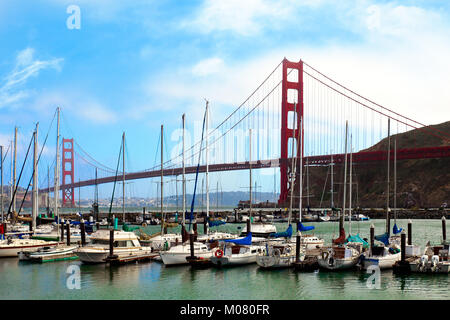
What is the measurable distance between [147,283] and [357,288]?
35.7 feet

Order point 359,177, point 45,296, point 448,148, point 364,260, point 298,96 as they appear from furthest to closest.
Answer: point 359,177, point 298,96, point 448,148, point 364,260, point 45,296

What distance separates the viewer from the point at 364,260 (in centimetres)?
2944

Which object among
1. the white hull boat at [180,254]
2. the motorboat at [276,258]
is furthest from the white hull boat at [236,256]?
the motorboat at [276,258]

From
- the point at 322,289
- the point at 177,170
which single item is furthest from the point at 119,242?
the point at 177,170

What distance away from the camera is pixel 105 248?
3322 centimetres

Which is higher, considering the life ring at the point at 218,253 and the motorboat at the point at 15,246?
the life ring at the point at 218,253

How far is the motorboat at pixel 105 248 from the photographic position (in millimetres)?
32562

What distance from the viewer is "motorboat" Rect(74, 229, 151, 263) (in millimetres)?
32562

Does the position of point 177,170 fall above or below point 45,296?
above

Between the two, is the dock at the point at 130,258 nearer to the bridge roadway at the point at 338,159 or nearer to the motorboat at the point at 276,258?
the motorboat at the point at 276,258

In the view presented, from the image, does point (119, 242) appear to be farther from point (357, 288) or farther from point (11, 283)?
point (357, 288)

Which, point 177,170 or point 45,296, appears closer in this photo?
point 45,296

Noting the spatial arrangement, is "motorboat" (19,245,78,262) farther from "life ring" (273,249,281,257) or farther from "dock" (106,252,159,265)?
"life ring" (273,249,281,257)

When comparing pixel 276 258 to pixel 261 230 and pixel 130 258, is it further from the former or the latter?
pixel 261 230
